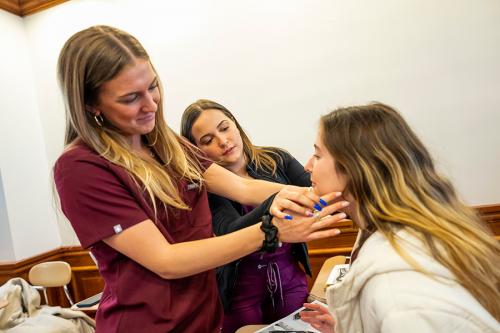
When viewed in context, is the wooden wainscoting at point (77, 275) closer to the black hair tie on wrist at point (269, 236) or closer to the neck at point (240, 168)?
the neck at point (240, 168)

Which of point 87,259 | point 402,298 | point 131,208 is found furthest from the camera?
point 87,259

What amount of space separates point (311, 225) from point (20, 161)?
136 inches

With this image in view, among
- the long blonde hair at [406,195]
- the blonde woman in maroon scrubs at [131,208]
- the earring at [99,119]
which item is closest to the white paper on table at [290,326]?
the blonde woman in maroon scrubs at [131,208]

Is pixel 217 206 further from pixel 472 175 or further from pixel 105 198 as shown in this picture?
pixel 472 175

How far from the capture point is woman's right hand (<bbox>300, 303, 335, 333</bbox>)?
1178mm

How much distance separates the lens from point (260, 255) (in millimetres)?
1586

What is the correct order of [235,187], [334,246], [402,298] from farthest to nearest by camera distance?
[334,246] → [235,187] → [402,298]

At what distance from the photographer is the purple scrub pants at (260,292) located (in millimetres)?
1597

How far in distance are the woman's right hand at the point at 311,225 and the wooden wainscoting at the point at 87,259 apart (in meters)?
2.10

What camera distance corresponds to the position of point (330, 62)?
3025 mm

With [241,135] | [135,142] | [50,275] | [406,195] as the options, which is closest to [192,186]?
[135,142]

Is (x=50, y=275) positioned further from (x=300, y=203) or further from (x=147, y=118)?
(x=300, y=203)

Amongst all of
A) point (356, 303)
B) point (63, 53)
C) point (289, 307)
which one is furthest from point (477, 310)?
point (63, 53)

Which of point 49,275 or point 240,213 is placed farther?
point 49,275
